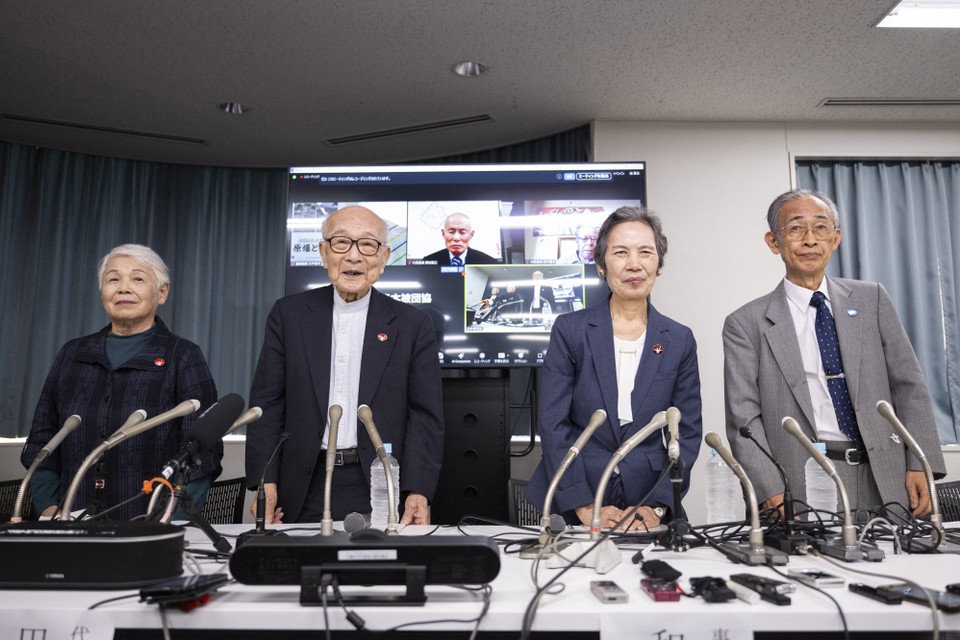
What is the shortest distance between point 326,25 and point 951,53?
3.17 metres

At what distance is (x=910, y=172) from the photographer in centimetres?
454

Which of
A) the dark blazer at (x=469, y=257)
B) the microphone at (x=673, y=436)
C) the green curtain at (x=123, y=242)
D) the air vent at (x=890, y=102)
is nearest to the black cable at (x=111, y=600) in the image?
the microphone at (x=673, y=436)

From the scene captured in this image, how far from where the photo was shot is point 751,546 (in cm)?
141

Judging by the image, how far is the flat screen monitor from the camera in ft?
11.6

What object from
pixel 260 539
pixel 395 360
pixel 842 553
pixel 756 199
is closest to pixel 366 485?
pixel 395 360

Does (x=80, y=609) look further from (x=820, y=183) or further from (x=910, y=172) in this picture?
(x=910, y=172)

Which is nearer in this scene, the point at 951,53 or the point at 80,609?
the point at 80,609

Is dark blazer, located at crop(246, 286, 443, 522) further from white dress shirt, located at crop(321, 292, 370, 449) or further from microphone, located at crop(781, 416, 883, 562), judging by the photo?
microphone, located at crop(781, 416, 883, 562)

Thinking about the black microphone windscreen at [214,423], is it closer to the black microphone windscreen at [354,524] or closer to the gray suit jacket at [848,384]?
the black microphone windscreen at [354,524]

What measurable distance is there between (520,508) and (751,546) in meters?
1.18

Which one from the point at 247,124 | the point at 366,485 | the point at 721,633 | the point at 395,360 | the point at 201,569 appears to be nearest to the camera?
the point at 721,633

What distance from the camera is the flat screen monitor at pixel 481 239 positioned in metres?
3.55

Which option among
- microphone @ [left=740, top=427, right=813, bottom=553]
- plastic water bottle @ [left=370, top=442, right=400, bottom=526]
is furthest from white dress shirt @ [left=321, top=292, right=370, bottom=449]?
microphone @ [left=740, top=427, right=813, bottom=553]

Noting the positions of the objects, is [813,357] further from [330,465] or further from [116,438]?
[116,438]
